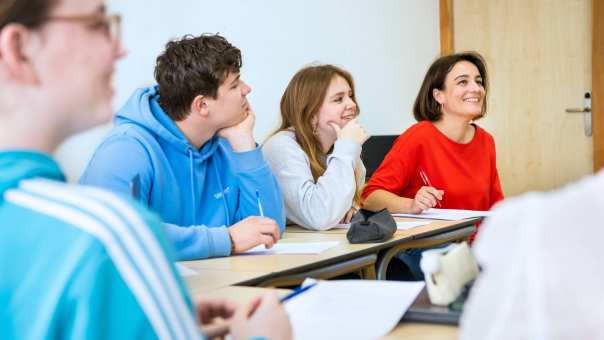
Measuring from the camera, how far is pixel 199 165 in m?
2.35

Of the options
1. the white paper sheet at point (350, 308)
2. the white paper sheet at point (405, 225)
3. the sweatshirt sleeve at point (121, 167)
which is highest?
the sweatshirt sleeve at point (121, 167)

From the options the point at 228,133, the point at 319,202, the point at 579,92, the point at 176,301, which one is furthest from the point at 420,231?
the point at 579,92

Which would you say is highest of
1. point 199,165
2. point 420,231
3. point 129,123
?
point 129,123

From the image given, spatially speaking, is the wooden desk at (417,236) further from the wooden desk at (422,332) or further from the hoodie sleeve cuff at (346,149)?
the wooden desk at (422,332)

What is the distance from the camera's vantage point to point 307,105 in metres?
2.94

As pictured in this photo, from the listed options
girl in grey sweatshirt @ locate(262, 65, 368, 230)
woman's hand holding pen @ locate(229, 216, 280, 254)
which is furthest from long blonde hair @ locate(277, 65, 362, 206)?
woman's hand holding pen @ locate(229, 216, 280, 254)

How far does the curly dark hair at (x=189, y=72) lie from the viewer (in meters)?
2.35

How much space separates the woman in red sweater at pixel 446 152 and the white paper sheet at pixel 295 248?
2.49 feet

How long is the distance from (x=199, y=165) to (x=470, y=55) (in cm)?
161

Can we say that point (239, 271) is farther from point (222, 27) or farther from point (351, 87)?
point (222, 27)

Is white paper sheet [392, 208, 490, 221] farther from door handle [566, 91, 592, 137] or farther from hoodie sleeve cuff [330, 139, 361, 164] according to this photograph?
door handle [566, 91, 592, 137]

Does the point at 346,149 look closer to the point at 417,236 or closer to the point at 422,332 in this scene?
the point at 417,236

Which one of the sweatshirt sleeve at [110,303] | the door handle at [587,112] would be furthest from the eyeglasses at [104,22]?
the door handle at [587,112]

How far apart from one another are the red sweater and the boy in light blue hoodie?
732mm
